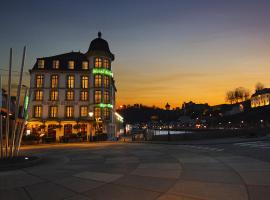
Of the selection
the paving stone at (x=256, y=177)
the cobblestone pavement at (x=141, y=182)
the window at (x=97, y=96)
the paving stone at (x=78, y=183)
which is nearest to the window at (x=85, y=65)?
the window at (x=97, y=96)

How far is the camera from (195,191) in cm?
918

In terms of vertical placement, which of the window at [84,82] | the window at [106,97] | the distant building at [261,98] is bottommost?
the window at [106,97]

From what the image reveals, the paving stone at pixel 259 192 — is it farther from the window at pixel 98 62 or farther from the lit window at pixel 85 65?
the lit window at pixel 85 65

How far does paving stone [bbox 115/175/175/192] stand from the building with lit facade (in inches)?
1490

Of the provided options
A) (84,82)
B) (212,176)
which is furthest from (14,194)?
(84,82)

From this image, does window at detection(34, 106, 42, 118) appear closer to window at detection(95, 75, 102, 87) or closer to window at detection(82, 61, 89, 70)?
window at detection(82, 61, 89, 70)

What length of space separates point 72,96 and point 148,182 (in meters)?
41.9

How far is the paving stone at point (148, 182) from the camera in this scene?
974 centimetres

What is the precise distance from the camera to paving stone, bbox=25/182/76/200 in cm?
870

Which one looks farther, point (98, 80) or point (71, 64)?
point (71, 64)

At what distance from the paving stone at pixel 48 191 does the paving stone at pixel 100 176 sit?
5.66ft

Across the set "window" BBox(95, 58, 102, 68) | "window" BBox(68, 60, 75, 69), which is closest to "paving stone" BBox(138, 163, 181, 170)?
"window" BBox(95, 58, 102, 68)

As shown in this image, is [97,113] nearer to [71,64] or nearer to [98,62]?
[98,62]

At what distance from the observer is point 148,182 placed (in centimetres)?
1062
